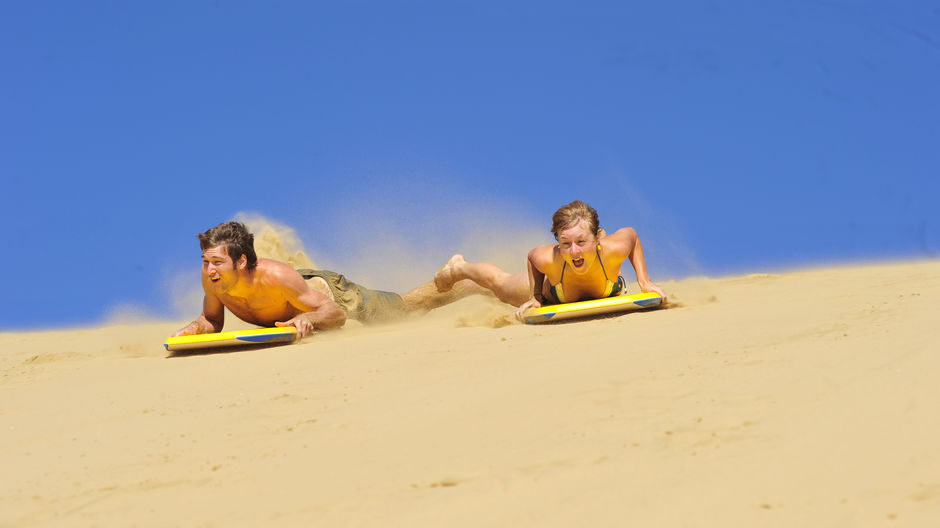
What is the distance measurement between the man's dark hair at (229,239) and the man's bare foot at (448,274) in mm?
3028

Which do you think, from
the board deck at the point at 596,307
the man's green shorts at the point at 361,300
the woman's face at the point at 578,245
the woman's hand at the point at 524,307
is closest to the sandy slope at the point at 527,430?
the board deck at the point at 596,307

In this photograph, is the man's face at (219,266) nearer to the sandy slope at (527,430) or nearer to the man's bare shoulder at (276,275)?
the man's bare shoulder at (276,275)

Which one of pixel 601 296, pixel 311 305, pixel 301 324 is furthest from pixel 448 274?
pixel 301 324

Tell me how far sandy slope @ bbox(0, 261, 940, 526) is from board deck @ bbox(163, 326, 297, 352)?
1095mm

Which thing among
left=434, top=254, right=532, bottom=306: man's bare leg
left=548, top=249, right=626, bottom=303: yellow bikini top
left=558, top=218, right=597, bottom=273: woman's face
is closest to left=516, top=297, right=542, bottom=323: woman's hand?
left=548, top=249, right=626, bottom=303: yellow bikini top

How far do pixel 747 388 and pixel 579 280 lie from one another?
14.3ft

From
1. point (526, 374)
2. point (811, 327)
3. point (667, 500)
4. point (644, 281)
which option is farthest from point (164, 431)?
point (644, 281)

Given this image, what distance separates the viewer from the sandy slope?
384 centimetres

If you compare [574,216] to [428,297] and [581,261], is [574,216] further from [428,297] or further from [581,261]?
[428,297]

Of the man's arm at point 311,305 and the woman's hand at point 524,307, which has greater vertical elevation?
the man's arm at point 311,305

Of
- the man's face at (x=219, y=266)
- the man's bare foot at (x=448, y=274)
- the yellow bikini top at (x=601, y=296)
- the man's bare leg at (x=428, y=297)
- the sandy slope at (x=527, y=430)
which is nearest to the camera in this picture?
the sandy slope at (x=527, y=430)

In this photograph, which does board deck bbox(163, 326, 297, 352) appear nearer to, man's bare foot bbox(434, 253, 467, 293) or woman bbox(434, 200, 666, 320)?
woman bbox(434, 200, 666, 320)

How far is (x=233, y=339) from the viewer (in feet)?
29.4

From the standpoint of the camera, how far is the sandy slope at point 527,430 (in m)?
3.84
